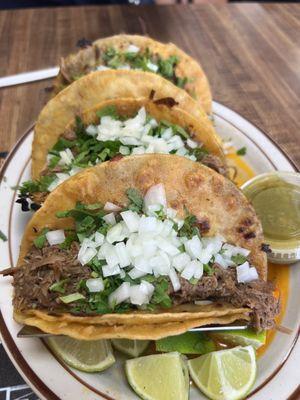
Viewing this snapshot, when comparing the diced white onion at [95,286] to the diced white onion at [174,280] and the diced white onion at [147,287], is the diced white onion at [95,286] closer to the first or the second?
the diced white onion at [147,287]

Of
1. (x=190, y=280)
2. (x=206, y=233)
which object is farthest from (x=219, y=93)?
(x=190, y=280)

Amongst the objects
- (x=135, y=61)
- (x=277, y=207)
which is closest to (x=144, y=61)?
(x=135, y=61)

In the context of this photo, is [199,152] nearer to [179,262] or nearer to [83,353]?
[179,262]

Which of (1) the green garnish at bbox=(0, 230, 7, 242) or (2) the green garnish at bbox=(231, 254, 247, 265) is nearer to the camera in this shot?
(2) the green garnish at bbox=(231, 254, 247, 265)

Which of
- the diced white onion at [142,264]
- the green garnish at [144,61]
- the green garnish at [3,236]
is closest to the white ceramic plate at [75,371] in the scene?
the green garnish at [3,236]

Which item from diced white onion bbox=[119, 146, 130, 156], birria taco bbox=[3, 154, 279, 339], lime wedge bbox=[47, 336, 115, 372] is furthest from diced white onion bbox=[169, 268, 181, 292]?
diced white onion bbox=[119, 146, 130, 156]

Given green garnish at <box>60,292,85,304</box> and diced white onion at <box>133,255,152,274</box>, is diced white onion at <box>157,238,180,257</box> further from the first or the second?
green garnish at <box>60,292,85,304</box>
